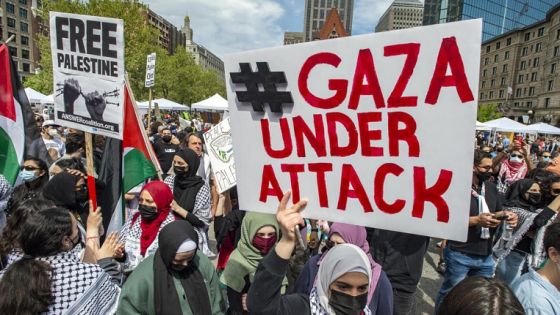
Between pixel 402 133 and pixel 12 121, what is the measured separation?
3.78 metres

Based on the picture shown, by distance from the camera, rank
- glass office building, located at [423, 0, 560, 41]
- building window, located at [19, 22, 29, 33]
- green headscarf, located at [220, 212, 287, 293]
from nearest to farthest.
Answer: green headscarf, located at [220, 212, 287, 293] < building window, located at [19, 22, 29, 33] < glass office building, located at [423, 0, 560, 41]

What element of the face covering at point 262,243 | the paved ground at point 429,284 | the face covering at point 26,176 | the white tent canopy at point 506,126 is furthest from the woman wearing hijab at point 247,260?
the white tent canopy at point 506,126

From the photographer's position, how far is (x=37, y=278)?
158cm

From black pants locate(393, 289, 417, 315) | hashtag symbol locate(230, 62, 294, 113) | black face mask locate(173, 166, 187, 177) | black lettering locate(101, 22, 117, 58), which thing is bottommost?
black pants locate(393, 289, 417, 315)

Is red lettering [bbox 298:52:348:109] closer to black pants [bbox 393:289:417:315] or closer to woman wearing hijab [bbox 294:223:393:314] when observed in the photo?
woman wearing hijab [bbox 294:223:393:314]

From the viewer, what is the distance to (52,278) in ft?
5.45

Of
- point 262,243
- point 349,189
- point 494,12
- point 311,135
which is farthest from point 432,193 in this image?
point 494,12

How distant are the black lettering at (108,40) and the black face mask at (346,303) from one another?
7.50 feet

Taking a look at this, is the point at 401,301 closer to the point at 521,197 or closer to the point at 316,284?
the point at 316,284

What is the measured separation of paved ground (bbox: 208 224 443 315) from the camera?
400 centimetres

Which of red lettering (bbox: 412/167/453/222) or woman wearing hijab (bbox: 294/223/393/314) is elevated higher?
red lettering (bbox: 412/167/453/222)

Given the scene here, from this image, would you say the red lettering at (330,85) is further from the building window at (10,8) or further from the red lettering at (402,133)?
the building window at (10,8)

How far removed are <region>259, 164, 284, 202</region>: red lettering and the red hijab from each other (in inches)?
52.9

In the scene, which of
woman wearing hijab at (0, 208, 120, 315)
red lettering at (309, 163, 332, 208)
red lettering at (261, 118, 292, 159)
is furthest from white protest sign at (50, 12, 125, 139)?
red lettering at (309, 163, 332, 208)
